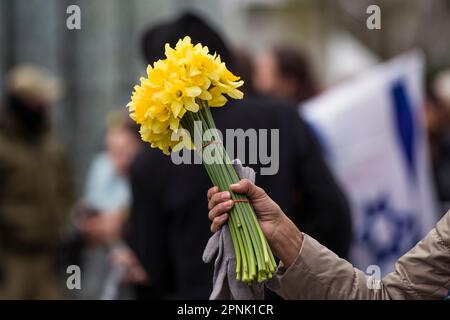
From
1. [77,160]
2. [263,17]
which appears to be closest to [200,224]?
[77,160]

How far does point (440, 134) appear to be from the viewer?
8133 mm

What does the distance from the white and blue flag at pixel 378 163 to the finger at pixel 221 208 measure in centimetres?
277

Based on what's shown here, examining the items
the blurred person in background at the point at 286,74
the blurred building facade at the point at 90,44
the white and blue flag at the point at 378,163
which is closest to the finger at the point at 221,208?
the white and blue flag at the point at 378,163

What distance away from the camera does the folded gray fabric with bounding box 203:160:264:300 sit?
266cm

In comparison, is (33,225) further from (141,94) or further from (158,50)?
(141,94)

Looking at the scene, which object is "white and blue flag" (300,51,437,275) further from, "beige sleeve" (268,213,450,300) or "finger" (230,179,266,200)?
"finger" (230,179,266,200)

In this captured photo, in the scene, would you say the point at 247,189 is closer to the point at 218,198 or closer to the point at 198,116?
the point at 218,198

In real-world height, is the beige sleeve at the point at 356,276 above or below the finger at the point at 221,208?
below

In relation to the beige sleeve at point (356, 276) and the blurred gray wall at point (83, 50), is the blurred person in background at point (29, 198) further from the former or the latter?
the beige sleeve at point (356, 276)

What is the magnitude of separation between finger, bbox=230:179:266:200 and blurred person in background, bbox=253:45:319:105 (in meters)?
3.26

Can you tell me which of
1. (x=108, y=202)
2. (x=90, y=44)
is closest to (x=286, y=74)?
(x=108, y=202)

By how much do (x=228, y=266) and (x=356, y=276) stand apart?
341mm

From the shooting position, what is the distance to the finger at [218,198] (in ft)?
8.49

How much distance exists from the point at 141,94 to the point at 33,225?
4.99 meters
